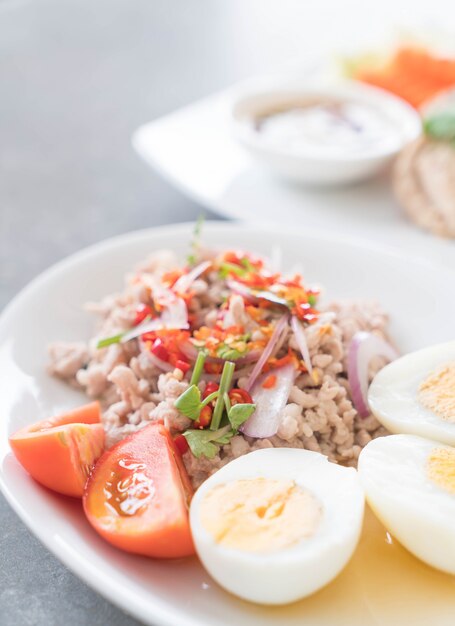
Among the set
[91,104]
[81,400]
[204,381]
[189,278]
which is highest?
[189,278]

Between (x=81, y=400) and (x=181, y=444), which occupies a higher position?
(x=181, y=444)

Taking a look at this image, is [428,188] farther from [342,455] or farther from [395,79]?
[342,455]

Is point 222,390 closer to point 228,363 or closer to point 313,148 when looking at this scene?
point 228,363

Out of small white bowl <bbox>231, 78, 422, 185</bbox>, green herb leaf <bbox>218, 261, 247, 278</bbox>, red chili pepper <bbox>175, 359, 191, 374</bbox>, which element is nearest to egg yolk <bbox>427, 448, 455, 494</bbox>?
red chili pepper <bbox>175, 359, 191, 374</bbox>

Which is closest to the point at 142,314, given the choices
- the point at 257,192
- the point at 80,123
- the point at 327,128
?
the point at 257,192

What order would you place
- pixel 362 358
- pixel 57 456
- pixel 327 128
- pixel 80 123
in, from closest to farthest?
pixel 57 456
pixel 362 358
pixel 327 128
pixel 80 123

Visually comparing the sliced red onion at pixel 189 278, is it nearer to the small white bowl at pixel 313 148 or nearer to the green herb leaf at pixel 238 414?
the green herb leaf at pixel 238 414

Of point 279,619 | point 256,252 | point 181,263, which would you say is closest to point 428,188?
point 256,252

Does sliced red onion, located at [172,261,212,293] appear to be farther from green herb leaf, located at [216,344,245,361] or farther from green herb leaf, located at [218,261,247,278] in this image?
green herb leaf, located at [216,344,245,361]

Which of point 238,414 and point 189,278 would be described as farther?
point 189,278
